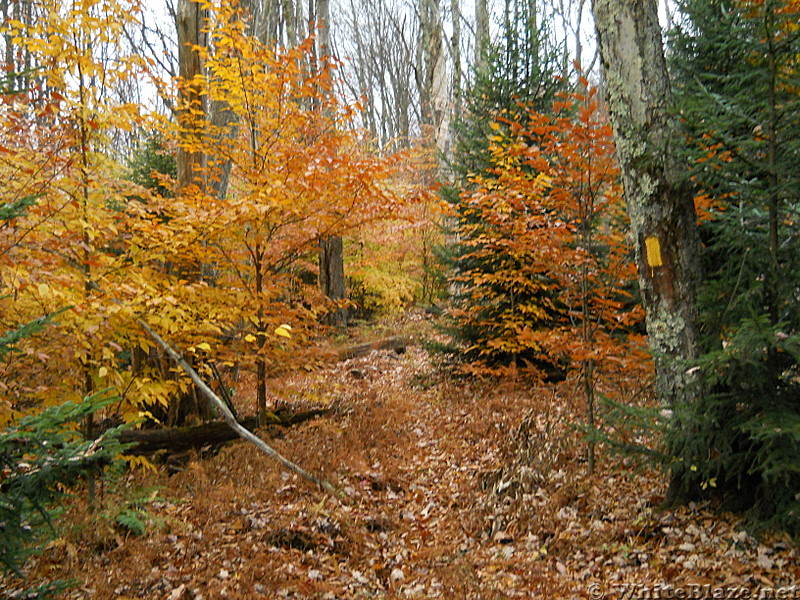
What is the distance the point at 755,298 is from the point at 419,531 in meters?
3.37

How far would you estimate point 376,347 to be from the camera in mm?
Answer: 12648

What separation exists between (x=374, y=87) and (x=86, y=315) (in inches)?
1128

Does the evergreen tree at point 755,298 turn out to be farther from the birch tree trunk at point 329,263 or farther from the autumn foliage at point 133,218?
the birch tree trunk at point 329,263

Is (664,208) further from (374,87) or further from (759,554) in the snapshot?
(374,87)

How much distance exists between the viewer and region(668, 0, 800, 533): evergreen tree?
301 centimetres

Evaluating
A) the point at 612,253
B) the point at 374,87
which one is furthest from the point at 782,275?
the point at 374,87

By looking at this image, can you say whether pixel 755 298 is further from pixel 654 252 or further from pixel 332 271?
pixel 332 271

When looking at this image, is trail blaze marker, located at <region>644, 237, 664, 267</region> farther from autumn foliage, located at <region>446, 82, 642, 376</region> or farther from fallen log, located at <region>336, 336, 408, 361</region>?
fallen log, located at <region>336, 336, 408, 361</region>

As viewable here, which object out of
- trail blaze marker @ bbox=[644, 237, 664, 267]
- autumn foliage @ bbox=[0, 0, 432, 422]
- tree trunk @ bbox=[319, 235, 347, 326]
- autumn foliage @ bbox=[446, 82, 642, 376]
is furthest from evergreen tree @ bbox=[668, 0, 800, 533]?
tree trunk @ bbox=[319, 235, 347, 326]

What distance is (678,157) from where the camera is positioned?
12.4ft

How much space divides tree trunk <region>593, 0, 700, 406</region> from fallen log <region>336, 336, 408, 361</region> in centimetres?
867

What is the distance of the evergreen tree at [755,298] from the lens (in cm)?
301

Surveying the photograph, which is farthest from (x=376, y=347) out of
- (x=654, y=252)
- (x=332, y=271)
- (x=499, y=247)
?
(x=654, y=252)

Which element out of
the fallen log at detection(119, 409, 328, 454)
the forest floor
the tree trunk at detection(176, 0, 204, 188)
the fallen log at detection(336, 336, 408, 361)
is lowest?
the forest floor
